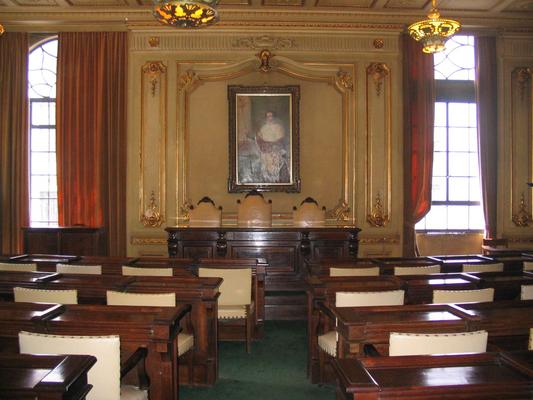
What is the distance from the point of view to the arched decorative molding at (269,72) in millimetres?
8508

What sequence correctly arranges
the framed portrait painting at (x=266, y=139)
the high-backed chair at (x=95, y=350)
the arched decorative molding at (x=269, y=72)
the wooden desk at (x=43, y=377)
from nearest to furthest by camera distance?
the wooden desk at (x=43, y=377), the high-backed chair at (x=95, y=350), the arched decorative molding at (x=269, y=72), the framed portrait painting at (x=266, y=139)

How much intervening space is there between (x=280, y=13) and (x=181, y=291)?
6.42 metres

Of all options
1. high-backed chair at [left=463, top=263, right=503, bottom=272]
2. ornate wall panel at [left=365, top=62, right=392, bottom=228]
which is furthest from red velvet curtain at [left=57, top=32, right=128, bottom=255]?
high-backed chair at [left=463, top=263, right=503, bottom=272]

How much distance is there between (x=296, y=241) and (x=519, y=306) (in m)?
3.56

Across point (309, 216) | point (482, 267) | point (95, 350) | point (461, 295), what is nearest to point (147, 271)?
point (95, 350)

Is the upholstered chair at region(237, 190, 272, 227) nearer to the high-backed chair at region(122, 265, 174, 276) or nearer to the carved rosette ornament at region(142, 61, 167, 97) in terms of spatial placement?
the carved rosette ornament at region(142, 61, 167, 97)

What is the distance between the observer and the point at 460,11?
8484mm

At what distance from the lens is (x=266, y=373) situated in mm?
3857

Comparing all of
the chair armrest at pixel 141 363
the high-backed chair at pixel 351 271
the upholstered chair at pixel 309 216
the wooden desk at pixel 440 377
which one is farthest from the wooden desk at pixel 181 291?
the upholstered chair at pixel 309 216

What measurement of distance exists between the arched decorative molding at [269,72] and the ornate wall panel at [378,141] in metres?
0.29

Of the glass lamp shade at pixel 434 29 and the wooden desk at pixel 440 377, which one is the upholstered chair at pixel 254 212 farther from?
the wooden desk at pixel 440 377

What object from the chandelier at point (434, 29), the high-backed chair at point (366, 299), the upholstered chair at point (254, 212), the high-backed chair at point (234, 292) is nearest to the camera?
the high-backed chair at point (366, 299)

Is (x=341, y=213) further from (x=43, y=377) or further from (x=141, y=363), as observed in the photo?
(x=43, y=377)

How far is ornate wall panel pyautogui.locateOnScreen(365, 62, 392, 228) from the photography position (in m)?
8.58
